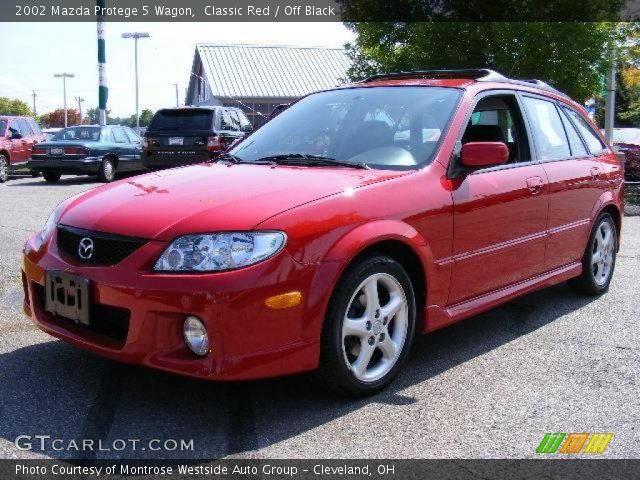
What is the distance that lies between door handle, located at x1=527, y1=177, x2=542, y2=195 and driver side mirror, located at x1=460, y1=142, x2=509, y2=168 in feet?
2.29

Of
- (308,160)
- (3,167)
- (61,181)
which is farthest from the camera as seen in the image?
(61,181)

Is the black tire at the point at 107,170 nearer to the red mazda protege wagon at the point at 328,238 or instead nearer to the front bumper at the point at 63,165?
the front bumper at the point at 63,165

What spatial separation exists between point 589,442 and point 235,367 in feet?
5.08

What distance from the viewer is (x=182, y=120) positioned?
14773mm

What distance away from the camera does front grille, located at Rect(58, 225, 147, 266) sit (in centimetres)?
315

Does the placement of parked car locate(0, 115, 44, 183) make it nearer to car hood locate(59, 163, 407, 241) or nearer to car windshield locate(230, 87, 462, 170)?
car windshield locate(230, 87, 462, 170)

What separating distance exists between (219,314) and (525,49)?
1178cm

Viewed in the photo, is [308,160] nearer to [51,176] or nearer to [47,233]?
[47,233]

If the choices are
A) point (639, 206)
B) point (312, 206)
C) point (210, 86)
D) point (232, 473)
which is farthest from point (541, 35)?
point (210, 86)

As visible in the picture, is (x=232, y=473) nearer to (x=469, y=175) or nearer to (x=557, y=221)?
(x=469, y=175)

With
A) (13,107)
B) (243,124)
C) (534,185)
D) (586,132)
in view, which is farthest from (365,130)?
(13,107)

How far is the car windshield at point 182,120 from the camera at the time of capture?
14.7 meters

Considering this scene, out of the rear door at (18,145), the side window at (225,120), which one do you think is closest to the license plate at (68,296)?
the side window at (225,120)

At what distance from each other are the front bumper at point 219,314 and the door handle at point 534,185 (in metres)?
1.85
